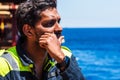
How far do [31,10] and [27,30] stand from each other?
0.13 meters

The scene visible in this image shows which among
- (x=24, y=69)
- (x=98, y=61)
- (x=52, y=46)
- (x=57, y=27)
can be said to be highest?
(x=57, y=27)

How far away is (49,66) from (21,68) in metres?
0.17

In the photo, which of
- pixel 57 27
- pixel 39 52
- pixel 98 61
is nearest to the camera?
pixel 57 27

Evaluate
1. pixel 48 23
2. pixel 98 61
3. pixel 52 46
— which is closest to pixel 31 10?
pixel 48 23

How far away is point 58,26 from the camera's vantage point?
8.96 ft

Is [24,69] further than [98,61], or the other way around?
[98,61]

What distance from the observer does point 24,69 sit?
9.18 ft

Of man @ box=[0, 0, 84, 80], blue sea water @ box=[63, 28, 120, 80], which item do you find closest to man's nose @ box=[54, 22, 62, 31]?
man @ box=[0, 0, 84, 80]

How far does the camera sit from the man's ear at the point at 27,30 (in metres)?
2.82

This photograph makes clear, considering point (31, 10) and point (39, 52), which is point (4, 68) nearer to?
point (39, 52)

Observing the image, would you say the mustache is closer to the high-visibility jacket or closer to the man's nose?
the man's nose

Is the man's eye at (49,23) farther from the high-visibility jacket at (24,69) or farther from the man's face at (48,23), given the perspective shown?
the high-visibility jacket at (24,69)

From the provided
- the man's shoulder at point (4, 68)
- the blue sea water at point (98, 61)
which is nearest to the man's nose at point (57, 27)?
the man's shoulder at point (4, 68)

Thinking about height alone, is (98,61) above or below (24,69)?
below
